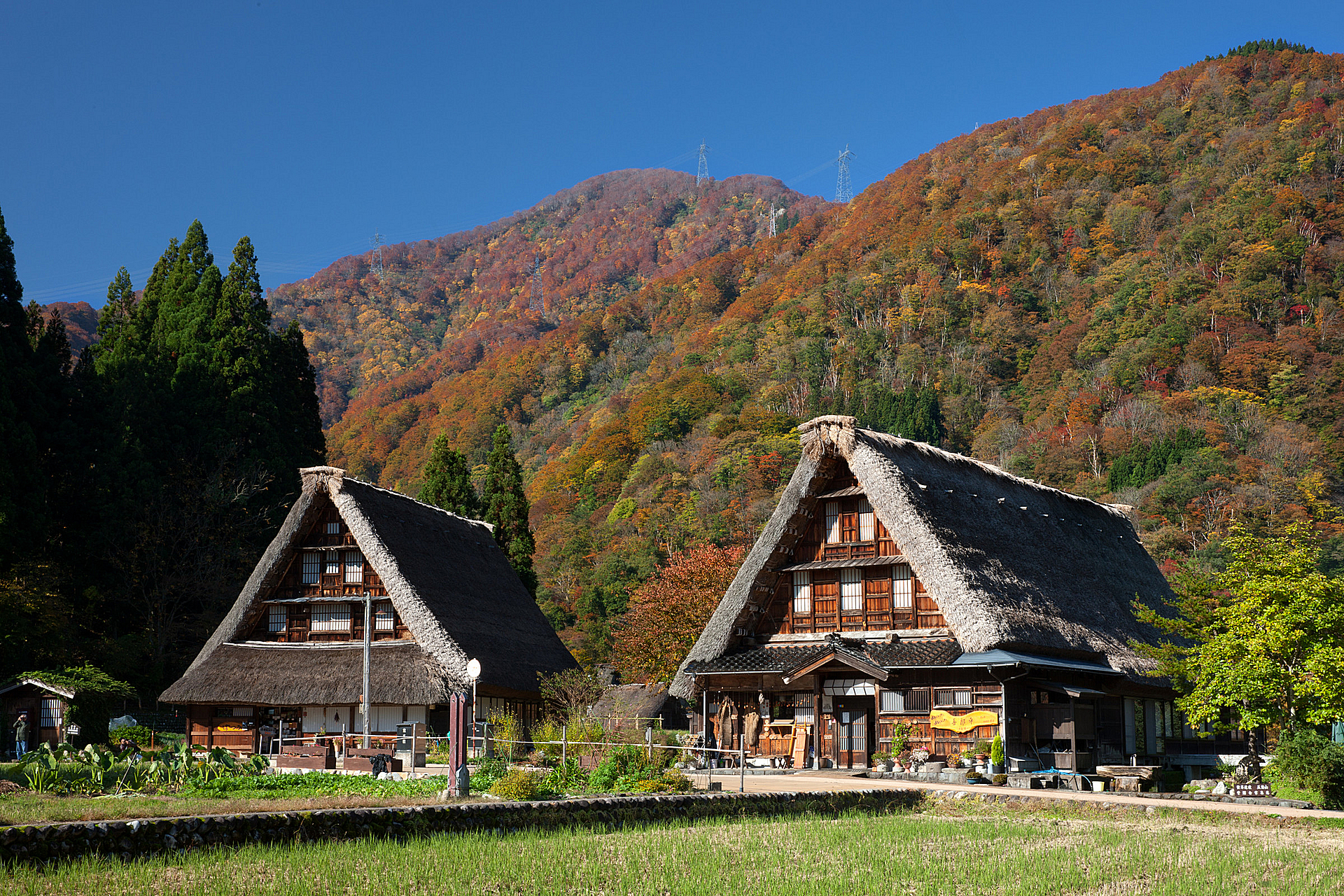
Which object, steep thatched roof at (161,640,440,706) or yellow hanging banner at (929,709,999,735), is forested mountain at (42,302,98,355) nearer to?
steep thatched roof at (161,640,440,706)

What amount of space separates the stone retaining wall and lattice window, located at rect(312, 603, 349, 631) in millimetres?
17313

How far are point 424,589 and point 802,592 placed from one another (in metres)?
9.90

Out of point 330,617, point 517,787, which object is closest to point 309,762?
point 517,787

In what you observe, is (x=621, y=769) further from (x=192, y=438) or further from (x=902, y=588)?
(x=192, y=438)

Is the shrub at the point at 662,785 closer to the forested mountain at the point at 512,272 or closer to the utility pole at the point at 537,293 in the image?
the forested mountain at the point at 512,272

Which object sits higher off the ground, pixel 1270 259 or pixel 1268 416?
pixel 1270 259

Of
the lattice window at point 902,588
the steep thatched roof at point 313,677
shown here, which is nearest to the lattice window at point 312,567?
the steep thatched roof at point 313,677

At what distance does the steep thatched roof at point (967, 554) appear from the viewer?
2606 cm

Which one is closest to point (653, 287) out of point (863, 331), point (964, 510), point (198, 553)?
point (863, 331)

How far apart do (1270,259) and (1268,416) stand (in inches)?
541

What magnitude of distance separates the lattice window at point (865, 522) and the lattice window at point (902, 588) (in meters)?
1.09

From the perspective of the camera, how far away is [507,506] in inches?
1748

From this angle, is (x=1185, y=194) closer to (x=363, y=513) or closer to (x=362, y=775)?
(x=363, y=513)

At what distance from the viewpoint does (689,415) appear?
78438 millimetres
